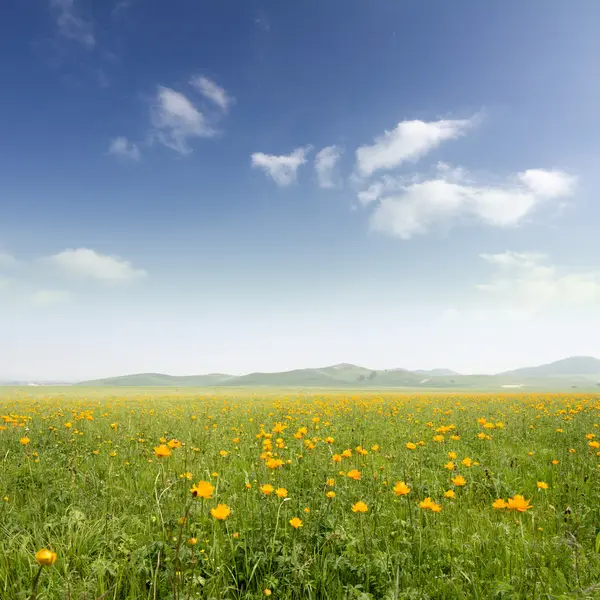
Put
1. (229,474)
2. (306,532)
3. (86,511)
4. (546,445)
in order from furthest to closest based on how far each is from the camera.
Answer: (546,445) → (229,474) → (86,511) → (306,532)

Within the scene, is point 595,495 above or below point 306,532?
below

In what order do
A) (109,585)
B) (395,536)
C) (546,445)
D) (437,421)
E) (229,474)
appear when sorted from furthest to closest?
(437,421), (546,445), (229,474), (395,536), (109,585)

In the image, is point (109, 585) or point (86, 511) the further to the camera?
point (86, 511)

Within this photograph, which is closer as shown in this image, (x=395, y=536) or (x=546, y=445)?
(x=395, y=536)

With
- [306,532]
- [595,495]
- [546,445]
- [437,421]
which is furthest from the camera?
[437,421]

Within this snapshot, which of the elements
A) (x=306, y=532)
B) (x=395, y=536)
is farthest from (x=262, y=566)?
(x=395, y=536)

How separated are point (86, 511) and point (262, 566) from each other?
2.26m

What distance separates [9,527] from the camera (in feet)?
11.7

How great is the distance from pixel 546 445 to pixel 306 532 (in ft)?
22.3

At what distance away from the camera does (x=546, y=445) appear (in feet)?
24.8

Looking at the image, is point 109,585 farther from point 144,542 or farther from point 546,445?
point 546,445

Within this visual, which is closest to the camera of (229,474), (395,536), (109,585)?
(109,585)

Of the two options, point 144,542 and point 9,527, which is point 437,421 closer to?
point 144,542

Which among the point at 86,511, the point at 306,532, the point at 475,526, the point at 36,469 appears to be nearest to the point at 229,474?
the point at 86,511
